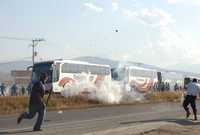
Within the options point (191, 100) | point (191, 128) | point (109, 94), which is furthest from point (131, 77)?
point (191, 128)

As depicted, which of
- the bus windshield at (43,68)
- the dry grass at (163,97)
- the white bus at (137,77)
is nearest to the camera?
the dry grass at (163,97)

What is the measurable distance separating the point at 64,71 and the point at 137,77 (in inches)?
742

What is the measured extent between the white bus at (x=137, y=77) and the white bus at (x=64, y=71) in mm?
4024

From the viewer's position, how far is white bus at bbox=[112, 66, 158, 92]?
61844mm

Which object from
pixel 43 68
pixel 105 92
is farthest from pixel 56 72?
pixel 105 92

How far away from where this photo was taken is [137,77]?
68.4 m

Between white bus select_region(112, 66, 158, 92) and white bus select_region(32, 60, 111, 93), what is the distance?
13.2 ft

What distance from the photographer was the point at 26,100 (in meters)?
36.8

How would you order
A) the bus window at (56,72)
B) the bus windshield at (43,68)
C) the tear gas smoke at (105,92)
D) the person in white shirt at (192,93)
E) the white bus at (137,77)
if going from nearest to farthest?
the person in white shirt at (192,93) < the tear gas smoke at (105,92) < the bus windshield at (43,68) < the bus window at (56,72) < the white bus at (137,77)

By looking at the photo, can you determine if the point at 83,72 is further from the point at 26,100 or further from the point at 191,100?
the point at 191,100

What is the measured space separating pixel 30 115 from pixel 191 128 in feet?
18.6

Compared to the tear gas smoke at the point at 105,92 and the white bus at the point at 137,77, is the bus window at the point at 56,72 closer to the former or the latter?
the tear gas smoke at the point at 105,92

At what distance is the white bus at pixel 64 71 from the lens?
161 feet

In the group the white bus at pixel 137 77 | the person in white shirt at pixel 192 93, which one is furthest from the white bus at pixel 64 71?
the person in white shirt at pixel 192 93
